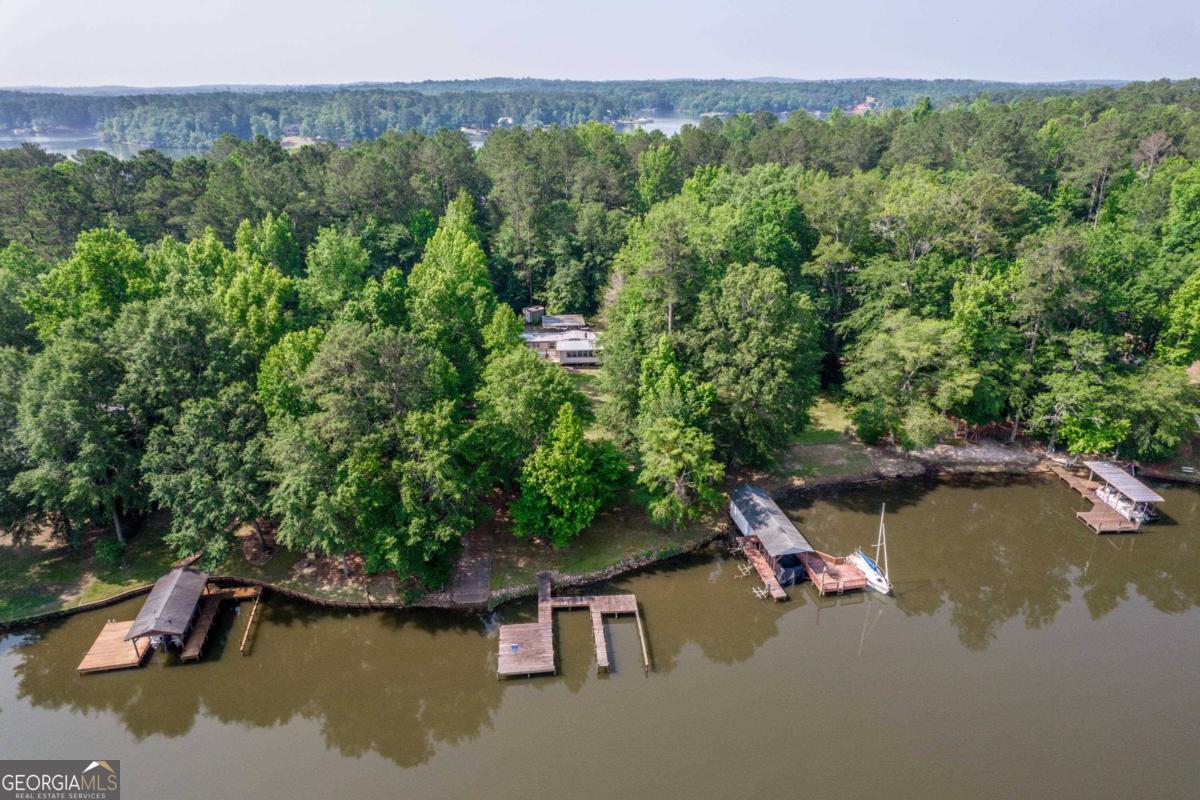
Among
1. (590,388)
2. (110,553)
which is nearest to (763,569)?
(590,388)

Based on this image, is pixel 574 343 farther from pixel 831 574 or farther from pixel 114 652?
pixel 114 652

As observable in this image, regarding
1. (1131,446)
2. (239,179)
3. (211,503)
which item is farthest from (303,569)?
(1131,446)

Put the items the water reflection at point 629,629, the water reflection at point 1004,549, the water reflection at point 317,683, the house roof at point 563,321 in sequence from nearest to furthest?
the water reflection at point 317,683, the water reflection at point 629,629, the water reflection at point 1004,549, the house roof at point 563,321

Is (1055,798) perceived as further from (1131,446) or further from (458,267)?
(458,267)

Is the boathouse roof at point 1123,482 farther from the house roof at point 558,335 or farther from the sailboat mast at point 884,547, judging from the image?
the house roof at point 558,335

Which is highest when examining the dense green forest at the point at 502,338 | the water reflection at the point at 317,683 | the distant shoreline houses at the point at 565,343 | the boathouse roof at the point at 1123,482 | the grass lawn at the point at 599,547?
the dense green forest at the point at 502,338

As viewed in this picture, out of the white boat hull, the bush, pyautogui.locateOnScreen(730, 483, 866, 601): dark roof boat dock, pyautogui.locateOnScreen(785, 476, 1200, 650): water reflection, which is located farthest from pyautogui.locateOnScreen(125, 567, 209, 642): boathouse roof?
the white boat hull

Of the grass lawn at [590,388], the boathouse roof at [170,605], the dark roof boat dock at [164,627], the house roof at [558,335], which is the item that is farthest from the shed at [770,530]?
the boathouse roof at [170,605]
